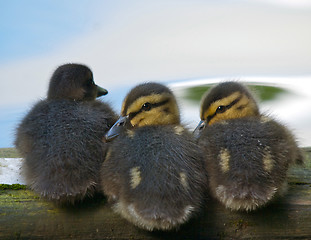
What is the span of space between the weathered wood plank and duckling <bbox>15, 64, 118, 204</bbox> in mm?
88

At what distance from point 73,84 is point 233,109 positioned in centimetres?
73

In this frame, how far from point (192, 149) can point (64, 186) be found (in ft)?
1.58

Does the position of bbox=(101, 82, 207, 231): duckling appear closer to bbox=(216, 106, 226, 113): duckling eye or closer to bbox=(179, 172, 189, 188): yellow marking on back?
bbox=(179, 172, 189, 188): yellow marking on back

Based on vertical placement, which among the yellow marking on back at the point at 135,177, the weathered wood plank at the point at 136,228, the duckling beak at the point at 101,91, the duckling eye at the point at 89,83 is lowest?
the weathered wood plank at the point at 136,228

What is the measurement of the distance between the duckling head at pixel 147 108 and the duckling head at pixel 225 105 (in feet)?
0.48

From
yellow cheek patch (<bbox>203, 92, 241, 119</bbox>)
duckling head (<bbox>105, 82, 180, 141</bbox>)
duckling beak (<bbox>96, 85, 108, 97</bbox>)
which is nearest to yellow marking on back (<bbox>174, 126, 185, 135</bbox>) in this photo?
duckling head (<bbox>105, 82, 180, 141</bbox>)

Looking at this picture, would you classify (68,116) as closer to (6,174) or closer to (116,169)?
(116,169)

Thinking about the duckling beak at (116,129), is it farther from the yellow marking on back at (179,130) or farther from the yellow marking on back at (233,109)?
the yellow marking on back at (233,109)

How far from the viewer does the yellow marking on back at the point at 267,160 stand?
67.3 inches

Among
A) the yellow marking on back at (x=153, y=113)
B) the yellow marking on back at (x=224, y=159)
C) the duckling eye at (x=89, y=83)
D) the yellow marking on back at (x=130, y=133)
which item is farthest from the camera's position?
the duckling eye at (x=89, y=83)

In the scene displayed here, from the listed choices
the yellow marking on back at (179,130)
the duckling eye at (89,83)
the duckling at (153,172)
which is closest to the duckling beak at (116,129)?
the duckling at (153,172)

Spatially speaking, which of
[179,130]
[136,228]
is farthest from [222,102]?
[136,228]

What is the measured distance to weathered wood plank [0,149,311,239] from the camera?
1780 mm

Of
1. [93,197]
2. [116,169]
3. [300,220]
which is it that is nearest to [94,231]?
[93,197]
